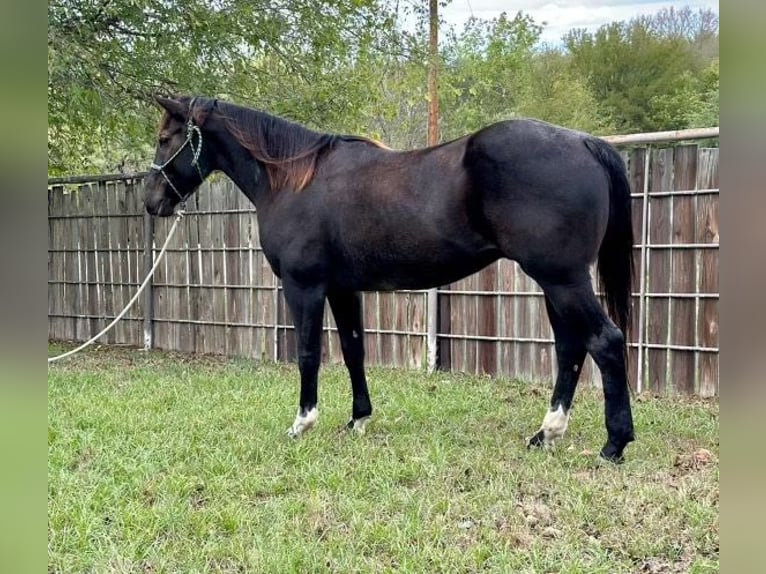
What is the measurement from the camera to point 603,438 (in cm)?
366

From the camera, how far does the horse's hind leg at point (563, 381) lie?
11.6 feet

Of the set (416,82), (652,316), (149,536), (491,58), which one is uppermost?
(491,58)

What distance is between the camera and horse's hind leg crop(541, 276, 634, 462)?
314cm

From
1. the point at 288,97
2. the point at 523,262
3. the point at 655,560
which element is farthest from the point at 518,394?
the point at 288,97

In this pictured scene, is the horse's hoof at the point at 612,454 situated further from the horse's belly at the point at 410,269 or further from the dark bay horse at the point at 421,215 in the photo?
the horse's belly at the point at 410,269

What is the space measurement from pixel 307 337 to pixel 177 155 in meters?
1.33

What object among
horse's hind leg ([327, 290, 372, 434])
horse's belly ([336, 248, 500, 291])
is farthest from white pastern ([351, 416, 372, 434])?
horse's belly ([336, 248, 500, 291])

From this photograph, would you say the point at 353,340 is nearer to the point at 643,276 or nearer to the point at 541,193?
the point at 541,193

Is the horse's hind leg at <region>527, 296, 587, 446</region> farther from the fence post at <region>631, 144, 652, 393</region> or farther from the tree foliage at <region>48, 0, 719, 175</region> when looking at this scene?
the tree foliage at <region>48, 0, 719, 175</region>

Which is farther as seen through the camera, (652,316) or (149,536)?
(652,316)

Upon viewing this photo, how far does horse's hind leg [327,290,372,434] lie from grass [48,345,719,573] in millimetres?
192

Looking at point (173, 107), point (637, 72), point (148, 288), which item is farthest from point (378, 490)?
point (637, 72)
